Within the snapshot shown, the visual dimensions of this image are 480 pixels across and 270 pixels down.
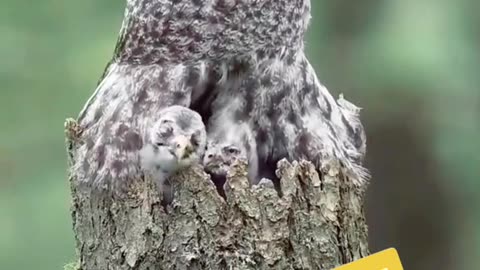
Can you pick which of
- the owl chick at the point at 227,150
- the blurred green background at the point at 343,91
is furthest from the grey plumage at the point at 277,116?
the blurred green background at the point at 343,91

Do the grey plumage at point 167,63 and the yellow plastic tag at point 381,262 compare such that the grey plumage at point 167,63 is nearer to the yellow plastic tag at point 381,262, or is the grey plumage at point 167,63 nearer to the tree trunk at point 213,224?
the tree trunk at point 213,224

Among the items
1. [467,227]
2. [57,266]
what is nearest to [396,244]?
[467,227]

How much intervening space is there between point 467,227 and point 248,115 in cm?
85

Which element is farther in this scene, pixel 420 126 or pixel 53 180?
pixel 420 126

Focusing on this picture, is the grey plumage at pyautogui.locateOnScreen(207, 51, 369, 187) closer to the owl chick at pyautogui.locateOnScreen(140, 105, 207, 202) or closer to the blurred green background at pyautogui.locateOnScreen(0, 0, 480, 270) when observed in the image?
the owl chick at pyautogui.locateOnScreen(140, 105, 207, 202)

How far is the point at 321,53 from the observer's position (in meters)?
1.24

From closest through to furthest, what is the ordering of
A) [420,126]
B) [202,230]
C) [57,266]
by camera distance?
[202,230] < [57,266] < [420,126]

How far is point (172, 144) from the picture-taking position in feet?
1.99

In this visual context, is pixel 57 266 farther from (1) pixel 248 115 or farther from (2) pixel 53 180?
(1) pixel 248 115

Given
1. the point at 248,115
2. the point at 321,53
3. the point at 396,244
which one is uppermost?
the point at 321,53

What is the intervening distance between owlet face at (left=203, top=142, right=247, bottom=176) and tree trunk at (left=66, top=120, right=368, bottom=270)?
1 centimetres

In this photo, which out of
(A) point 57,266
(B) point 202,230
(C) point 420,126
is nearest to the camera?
(B) point 202,230

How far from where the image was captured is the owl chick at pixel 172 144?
0.61 m

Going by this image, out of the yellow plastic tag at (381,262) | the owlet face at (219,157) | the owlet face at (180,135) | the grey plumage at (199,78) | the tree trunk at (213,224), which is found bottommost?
the yellow plastic tag at (381,262)
